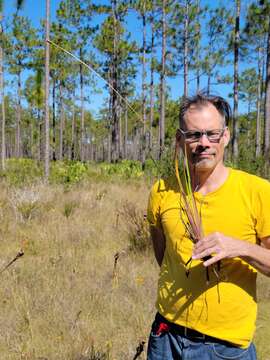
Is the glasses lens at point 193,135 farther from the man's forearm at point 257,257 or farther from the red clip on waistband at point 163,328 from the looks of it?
the red clip on waistband at point 163,328

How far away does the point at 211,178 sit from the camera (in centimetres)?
150

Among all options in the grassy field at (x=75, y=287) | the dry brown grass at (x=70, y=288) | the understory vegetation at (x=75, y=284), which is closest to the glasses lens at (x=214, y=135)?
the understory vegetation at (x=75, y=284)

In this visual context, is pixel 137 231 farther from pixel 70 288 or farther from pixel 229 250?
pixel 229 250

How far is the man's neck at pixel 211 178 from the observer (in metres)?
1.49

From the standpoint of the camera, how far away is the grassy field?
3.06m

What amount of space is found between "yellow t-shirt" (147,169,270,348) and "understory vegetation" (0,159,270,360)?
2.13ft

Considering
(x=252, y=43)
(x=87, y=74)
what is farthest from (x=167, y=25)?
(x=87, y=74)

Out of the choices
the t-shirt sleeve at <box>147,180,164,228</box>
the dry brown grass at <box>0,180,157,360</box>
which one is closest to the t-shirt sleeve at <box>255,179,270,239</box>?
the t-shirt sleeve at <box>147,180,164,228</box>

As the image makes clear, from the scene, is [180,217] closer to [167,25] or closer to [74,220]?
[74,220]

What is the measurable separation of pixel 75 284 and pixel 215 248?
3134 mm

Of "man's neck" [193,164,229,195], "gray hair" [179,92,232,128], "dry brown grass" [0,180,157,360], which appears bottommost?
"dry brown grass" [0,180,157,360]

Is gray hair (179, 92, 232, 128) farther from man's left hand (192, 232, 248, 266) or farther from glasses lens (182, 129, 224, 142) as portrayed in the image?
man's left hand (192, 232, 248, 266)

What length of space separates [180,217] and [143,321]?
2.20 m

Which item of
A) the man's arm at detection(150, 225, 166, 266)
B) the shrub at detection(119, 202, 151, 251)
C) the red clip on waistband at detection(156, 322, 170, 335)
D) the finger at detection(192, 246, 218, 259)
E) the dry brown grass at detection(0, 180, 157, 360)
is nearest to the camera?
the finger at detection(192, 246, 218, 259)
